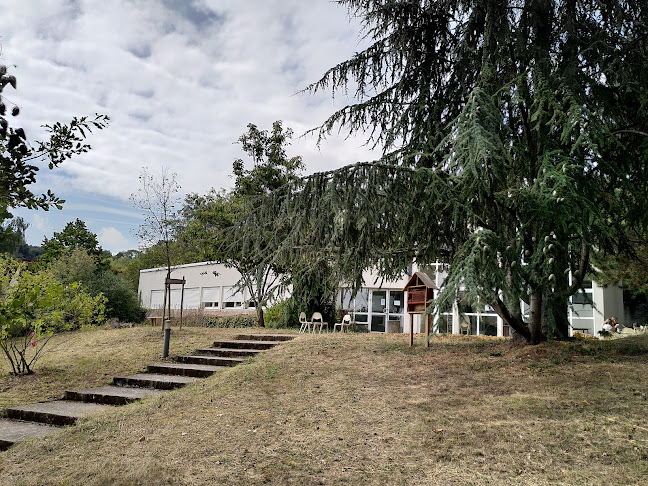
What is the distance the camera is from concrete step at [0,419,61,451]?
6.41 metres

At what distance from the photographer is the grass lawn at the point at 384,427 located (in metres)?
4.62

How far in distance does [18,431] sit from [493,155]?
7.29 m

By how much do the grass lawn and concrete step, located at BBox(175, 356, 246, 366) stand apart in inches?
44.4

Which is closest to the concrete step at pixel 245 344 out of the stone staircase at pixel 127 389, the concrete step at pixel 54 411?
the stone staircase at pixel 127 389

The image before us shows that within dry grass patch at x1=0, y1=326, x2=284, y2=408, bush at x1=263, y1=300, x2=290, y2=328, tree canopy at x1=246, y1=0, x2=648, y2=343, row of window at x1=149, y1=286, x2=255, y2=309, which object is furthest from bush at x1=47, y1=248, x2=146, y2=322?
tree canopy at x1=246, y1=0, x2=648, y2=343

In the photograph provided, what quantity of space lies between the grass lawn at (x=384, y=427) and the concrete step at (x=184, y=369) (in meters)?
0.76

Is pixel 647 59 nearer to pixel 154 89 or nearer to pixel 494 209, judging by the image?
pixel 494 209

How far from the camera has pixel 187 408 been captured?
22.7 ft

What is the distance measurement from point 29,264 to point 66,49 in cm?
832

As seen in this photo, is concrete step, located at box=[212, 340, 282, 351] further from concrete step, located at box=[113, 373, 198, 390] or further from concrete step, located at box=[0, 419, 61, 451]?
concrete step, located at box=[0, 419, 61, 451]

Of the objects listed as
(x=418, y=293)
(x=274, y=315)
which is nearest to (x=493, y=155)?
(x=418, y=293)

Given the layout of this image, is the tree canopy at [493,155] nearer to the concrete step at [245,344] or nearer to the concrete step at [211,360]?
the concrete step at [211,360]

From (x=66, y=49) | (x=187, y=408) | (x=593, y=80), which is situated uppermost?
(x=593, y=80)

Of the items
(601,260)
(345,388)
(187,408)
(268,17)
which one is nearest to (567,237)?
(345,388)
